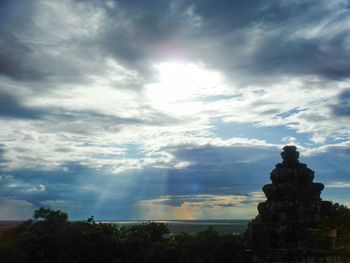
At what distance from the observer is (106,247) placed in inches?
2359

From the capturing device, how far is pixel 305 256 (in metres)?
51.1

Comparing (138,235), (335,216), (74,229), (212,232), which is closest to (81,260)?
(74,229)

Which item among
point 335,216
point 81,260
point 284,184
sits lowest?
point 81,260

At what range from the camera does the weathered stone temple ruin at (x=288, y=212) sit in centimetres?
5519

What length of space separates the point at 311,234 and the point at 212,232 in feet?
35.9

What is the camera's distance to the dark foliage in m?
56.4

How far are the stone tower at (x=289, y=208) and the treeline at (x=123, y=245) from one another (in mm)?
1542

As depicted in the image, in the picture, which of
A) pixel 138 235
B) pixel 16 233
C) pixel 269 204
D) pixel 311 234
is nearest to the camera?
pixel 311 234

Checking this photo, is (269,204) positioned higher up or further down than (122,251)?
higher up

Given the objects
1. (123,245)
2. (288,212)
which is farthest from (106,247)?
(288,212)

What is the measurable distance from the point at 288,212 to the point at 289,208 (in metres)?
0.45

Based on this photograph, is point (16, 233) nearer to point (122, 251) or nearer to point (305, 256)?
point (122, 251)

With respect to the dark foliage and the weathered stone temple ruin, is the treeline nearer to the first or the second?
the dark foliage

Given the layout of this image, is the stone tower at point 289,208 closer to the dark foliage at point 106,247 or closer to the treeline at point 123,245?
the treeline at point 123,245
